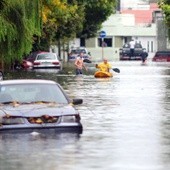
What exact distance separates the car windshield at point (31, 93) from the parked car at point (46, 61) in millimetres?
44350

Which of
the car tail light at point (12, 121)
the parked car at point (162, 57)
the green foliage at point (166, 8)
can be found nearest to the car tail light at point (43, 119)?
the car tail light at point (12, 121)

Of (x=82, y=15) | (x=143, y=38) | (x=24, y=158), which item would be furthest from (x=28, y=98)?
(x=143, y=38)

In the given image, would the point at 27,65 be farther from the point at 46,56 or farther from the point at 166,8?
the point at 166,8

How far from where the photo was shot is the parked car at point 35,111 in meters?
19.0

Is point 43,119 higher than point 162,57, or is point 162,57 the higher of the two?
point 43,119

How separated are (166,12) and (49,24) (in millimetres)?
9609

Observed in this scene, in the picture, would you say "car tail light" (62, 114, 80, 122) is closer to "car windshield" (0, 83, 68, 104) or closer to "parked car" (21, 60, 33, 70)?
"car windshield" (0, 83, 68, 104)

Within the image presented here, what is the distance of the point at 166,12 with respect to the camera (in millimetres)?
66625

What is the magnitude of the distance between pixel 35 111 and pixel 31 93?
166 cm

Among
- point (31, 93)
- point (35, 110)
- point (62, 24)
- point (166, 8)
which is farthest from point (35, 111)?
point (62, 24)

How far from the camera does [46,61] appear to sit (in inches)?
2608

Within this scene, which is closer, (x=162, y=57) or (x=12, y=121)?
(x=12, y=121)

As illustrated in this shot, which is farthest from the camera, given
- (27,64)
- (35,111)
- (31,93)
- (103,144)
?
(27,64)

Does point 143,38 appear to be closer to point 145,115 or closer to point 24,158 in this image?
point 145,115
